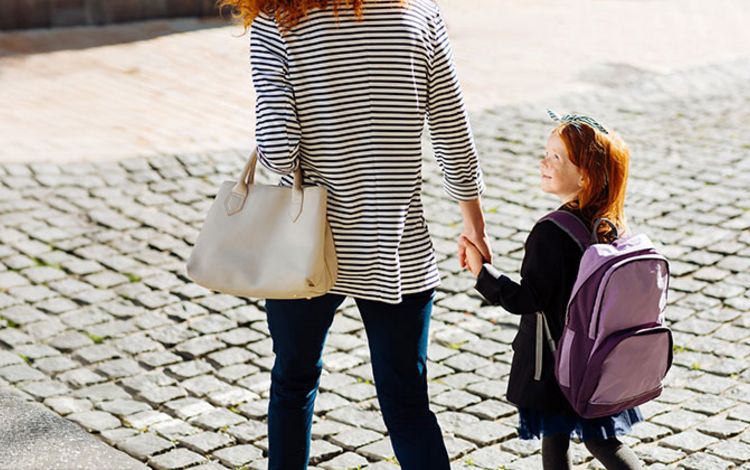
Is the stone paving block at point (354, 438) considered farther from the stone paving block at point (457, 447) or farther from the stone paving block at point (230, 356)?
the stone paving block at point (230, 356)

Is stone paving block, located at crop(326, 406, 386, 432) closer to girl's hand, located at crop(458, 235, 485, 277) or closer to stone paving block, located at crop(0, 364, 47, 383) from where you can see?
stone paving block, located at crop(0, 364, 47, 383)

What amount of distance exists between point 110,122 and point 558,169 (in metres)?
5.92

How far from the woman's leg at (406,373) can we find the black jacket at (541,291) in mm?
199

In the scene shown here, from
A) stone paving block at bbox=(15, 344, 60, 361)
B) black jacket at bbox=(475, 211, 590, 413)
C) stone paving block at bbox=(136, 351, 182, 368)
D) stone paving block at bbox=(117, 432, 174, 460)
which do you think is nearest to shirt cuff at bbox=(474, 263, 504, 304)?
black jacket at bbox=(475, 211, 590, 413)

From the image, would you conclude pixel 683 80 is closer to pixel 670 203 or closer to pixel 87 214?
pixel 670 203

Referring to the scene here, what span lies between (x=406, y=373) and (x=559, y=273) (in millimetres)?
509

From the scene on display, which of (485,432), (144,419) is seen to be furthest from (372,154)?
(144,419)

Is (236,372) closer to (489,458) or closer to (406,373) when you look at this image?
(489,458)

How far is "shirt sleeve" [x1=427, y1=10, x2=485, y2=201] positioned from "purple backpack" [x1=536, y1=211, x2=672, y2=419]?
0.28 metres

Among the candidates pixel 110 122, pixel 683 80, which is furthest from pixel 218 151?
pixel 683 80

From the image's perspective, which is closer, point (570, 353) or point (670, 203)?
point (570, 353)

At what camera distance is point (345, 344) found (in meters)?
5.65

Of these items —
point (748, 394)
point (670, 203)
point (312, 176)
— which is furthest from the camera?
point (670, 203)

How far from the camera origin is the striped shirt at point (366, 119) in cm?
323
